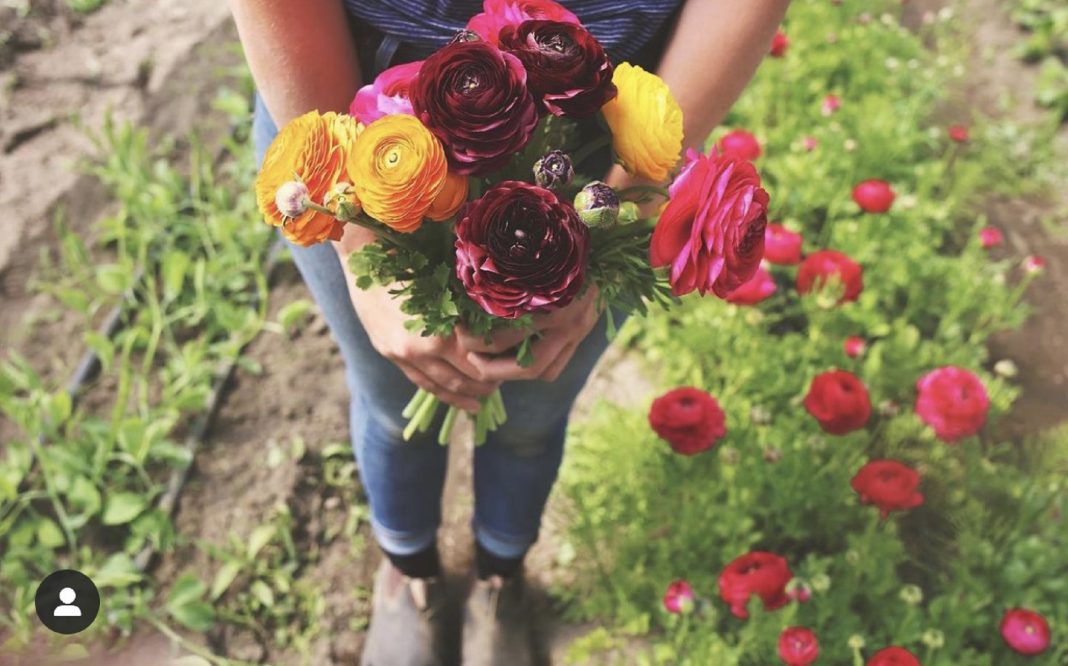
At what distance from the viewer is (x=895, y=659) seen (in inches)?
47.3

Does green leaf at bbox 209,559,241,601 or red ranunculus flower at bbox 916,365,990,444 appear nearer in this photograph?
red ranunculus flower at bbox 916,365,990,444

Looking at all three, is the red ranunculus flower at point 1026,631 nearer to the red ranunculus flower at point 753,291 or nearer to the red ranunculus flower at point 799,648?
the red ranunculus flower at point 799,648

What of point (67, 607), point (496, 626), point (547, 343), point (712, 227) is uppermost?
point (712, 227)

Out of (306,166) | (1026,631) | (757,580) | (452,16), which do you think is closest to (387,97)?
(306,166)

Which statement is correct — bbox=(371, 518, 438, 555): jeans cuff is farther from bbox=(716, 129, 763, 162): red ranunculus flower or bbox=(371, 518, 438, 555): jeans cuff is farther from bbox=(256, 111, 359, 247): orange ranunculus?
bbox=(716, 129, 763, 162): red ranunculus flower

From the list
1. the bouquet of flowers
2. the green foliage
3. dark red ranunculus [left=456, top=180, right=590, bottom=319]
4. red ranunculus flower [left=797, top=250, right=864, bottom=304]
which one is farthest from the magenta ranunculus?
red ranunculus flower [left=797, top=250, right=864, bottom=304]

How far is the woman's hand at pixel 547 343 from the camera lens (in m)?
0.91

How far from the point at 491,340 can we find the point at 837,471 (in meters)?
1.05

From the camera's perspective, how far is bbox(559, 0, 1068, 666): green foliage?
156cm

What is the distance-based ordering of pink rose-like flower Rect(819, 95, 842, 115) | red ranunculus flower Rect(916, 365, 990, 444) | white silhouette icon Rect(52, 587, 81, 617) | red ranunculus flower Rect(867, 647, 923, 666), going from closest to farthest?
white silhouette icon Rect(52, 587, 81, 617) < red ranunculus flower Rect(867, 647, 923, 666) < red ranunculus flower Rect(916, 365, 990, 444) < pink rose-like flower Rect(819, 95, 842, 115)

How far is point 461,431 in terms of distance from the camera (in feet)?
6.41

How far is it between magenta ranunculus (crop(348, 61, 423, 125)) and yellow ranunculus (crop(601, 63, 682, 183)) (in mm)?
172

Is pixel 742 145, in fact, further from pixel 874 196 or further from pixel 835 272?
pixel 835 272

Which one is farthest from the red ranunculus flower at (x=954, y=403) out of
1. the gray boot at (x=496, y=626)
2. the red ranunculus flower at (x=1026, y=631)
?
the gray boot at (x=496, y=626)
